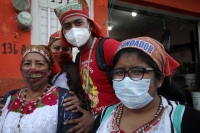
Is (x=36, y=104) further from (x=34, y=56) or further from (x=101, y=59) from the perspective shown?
(x=101, y=59)

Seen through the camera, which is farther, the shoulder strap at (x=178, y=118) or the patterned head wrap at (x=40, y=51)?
the patterned head wrap at (x=40, y=51)

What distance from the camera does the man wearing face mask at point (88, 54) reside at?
78.1 inches

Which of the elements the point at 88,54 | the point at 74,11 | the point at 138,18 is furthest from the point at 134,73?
the point at 138,18

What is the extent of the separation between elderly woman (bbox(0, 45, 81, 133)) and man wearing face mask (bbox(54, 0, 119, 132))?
0.46 feet

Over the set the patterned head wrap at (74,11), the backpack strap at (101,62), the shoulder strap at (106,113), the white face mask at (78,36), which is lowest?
the shoulder strap at (106,113)

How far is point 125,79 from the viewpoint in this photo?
55.1 inches

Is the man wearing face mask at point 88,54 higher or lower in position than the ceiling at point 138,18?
lower

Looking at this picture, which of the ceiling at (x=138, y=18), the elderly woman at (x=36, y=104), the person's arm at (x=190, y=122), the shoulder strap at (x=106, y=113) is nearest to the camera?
the person's arm at (x=190, y=122)

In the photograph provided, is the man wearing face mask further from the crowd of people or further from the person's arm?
the person's arm

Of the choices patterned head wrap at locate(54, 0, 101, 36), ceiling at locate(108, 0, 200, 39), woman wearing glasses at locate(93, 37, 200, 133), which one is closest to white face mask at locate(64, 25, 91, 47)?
patterned head wrap at locate(54, 0, 101, 36)

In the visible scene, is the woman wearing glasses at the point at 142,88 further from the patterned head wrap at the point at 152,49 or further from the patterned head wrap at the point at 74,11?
the patterned head wrap at the point at 74,11

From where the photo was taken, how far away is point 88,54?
2.16 metres

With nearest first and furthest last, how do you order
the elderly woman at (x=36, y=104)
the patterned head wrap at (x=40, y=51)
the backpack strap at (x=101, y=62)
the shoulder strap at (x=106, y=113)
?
the shoulder strap at (x=106, y=113) < the elderly woman at (x=36, y=104) < the backpack strap at (x=101, y=62) < the patterned head wrap at (x=40, y=51)

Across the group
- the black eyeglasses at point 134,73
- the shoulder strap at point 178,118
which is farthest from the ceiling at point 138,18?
the shoulder strap at point 178,118
